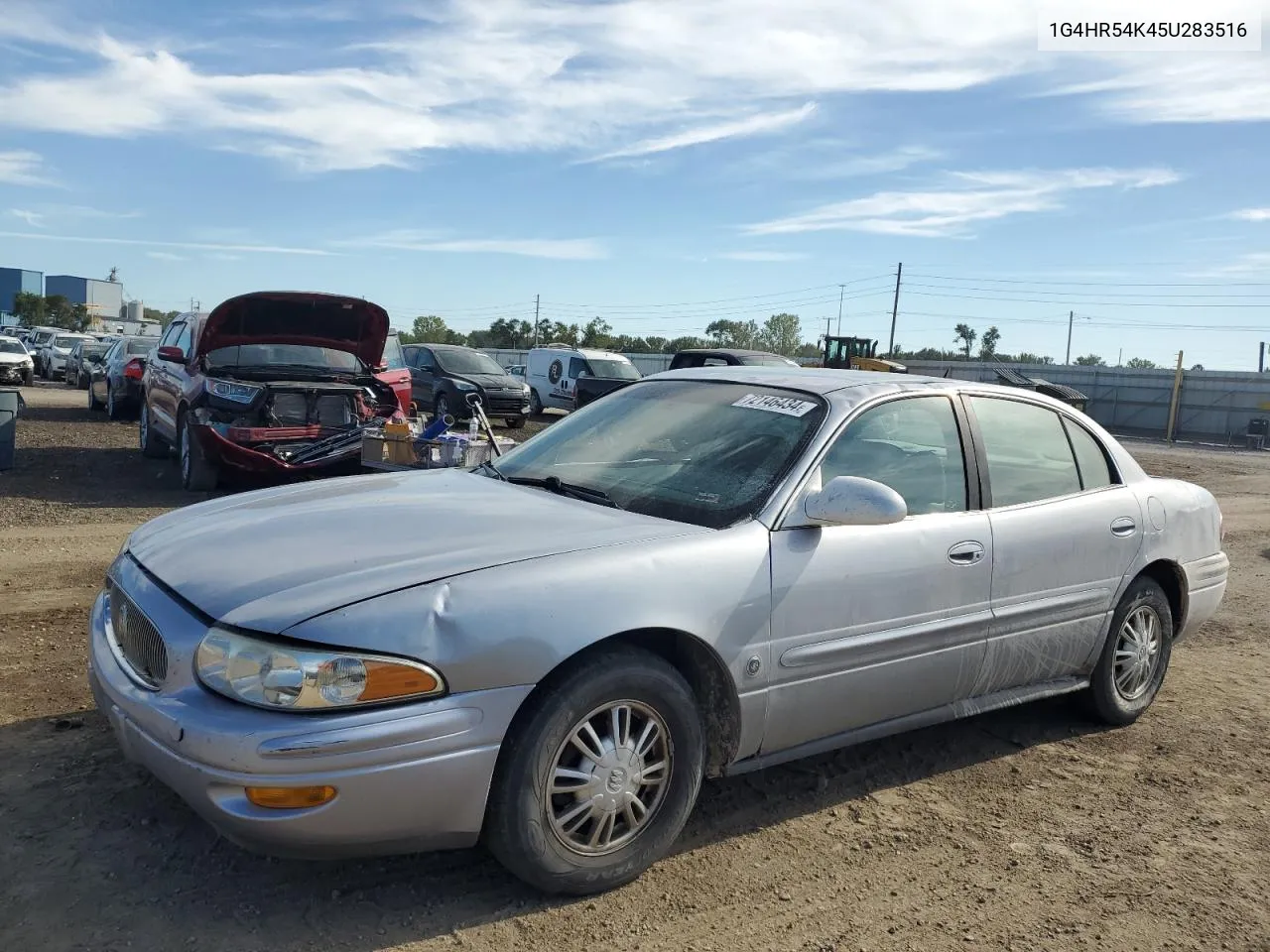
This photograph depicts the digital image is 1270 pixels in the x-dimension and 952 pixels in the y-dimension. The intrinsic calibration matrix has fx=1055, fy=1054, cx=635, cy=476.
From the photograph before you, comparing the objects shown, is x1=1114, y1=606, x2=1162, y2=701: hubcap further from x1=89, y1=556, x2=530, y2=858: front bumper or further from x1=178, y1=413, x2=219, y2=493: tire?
x1=178, y1=413, x2=219, y2=493: tire

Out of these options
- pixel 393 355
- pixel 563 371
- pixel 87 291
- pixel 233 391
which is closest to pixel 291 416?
pixel 233 391

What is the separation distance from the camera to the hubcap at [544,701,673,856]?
2971 mm

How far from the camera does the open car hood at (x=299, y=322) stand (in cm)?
963

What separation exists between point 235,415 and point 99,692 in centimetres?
687

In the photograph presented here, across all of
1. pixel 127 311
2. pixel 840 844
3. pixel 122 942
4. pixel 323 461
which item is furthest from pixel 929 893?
pixel 127 311

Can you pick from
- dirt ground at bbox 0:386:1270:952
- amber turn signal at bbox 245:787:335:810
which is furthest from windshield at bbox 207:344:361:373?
amber turn signal at bbox 245:787:335:810

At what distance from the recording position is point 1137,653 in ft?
15.7

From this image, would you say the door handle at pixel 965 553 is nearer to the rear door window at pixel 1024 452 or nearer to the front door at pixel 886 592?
the front door at pixel 886 592

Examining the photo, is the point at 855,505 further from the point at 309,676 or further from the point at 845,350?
the point at 845,350

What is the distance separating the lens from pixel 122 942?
2.69 meters

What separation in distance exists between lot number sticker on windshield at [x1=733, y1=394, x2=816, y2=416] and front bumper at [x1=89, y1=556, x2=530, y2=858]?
1.59 meters

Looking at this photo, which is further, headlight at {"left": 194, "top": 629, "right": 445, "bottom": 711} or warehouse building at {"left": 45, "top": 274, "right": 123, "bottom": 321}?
warehouse building at {"left": 45, "top": 274, "right": 123, "bottom": 321}

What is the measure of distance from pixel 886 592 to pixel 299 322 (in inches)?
305

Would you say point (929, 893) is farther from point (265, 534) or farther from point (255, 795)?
point (265, 534)
